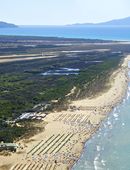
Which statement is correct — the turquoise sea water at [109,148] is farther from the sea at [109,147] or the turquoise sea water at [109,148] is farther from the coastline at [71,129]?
the coastline at [71,129]

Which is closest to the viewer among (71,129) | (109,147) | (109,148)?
(109,148)

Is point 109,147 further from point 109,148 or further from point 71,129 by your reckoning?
point 71,129

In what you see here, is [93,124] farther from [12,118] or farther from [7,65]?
[7,65]

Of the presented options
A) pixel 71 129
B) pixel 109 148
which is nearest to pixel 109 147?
pixel 109 148

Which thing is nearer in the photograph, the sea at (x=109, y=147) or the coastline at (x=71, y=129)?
the sea at (x=109, y=147)

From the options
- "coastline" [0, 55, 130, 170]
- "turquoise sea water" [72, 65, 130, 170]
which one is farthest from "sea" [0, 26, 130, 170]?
"coastline" [0, 55, 130, 170]

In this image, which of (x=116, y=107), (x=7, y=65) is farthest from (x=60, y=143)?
(x=7, y=65)

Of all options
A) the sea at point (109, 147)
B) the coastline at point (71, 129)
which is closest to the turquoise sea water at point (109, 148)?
the sea at point (109, 147)
